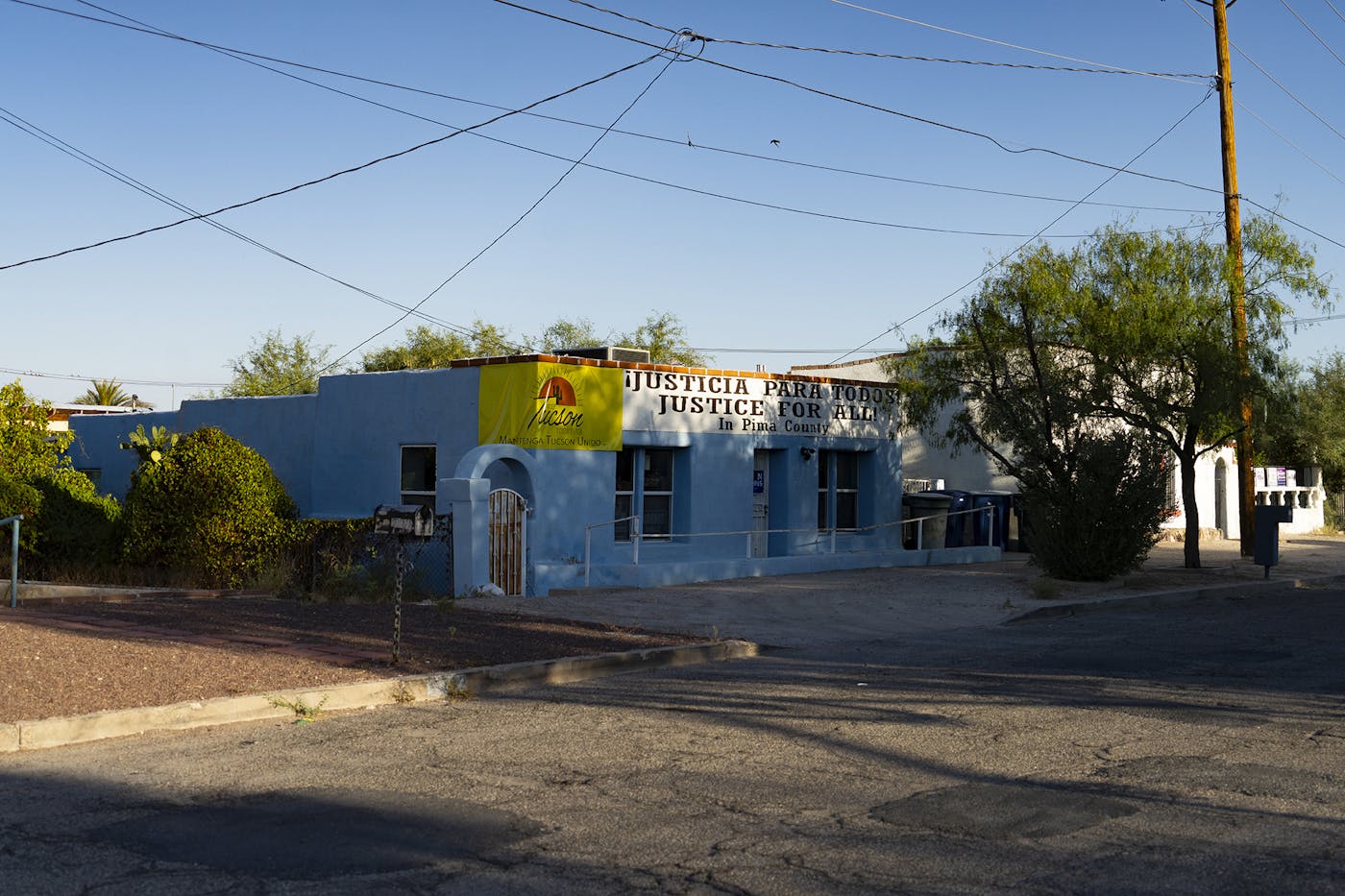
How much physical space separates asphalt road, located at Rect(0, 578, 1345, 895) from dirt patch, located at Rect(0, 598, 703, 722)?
845 mm

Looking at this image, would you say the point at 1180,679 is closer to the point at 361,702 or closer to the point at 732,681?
the point at 732,681

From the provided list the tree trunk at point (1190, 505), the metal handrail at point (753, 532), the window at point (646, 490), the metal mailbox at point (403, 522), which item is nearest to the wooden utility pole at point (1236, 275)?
the tree trunk at point (1190, 505)

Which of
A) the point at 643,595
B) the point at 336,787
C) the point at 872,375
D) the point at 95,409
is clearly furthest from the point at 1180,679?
the point at 95,409

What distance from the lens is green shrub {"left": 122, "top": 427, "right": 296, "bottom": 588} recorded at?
18391 millimetres

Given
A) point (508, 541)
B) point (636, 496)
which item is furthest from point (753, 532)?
point (508, 541)

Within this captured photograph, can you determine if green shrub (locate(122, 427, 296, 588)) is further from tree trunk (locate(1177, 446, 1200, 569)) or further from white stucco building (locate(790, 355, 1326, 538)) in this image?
white stucco building (locate(790, 355, 1326, 538))

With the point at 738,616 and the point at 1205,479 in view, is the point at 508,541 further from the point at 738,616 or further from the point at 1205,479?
the point at 1205,479

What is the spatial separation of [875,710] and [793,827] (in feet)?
11.4

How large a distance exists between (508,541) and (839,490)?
10.4 m

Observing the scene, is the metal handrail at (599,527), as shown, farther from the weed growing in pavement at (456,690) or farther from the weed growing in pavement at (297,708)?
the weed growing in pavement at (297,708)

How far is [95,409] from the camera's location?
44.2 metres

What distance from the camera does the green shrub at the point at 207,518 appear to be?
18391mm

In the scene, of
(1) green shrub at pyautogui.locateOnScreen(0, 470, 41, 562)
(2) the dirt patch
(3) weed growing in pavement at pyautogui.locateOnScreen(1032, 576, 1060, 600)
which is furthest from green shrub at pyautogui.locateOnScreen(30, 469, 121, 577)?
(3) weed growing in pavement at pyautogui.locateOnScreen(1032, 576, 1060, 600)

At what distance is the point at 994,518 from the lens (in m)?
29.7
